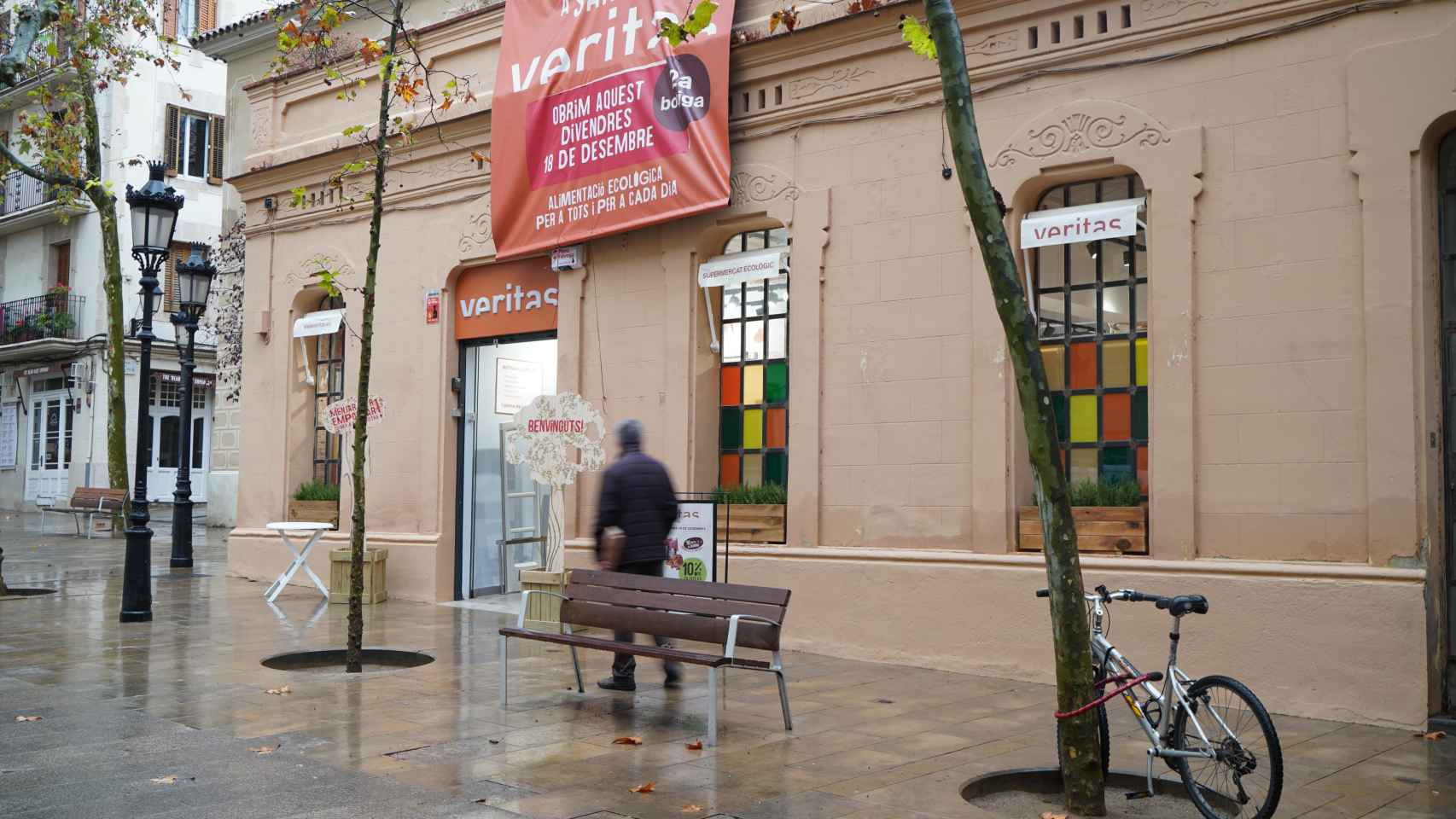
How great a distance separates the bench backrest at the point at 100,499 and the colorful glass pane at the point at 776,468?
689 inches

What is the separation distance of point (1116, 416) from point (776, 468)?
3.26 metres

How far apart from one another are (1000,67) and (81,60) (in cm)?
1240

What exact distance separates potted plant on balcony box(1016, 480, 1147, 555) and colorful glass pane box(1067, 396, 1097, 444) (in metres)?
0.35

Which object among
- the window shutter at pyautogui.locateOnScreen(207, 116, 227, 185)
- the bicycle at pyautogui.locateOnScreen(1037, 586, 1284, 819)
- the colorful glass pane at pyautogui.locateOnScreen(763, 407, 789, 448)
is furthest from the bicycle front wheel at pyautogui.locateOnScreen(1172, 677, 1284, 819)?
the window shutter at pyautogui.locateOnScreen(207, 116, 227, 185)

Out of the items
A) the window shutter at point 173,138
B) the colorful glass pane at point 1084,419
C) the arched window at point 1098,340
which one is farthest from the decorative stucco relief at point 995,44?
the window shutter at point 173,138

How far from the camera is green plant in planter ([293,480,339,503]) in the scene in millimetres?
15516

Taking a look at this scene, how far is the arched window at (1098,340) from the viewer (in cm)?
942

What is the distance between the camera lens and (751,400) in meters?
11.7

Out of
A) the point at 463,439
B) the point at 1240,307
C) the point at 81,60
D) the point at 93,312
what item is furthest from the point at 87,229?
the point at 1240,307

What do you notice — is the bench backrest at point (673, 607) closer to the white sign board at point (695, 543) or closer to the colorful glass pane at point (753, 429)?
the white sign board at point (695, 543)

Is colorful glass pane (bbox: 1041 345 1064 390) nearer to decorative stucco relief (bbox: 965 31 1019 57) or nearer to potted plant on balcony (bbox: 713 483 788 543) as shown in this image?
decorative stucco relief (bbox: 965 31 1019 57)

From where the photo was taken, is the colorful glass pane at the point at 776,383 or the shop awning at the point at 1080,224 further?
the colorful glass pane at the point at 776,383

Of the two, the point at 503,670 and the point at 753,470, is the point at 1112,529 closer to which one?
the point at 753,470

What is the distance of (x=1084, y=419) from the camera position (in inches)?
381
